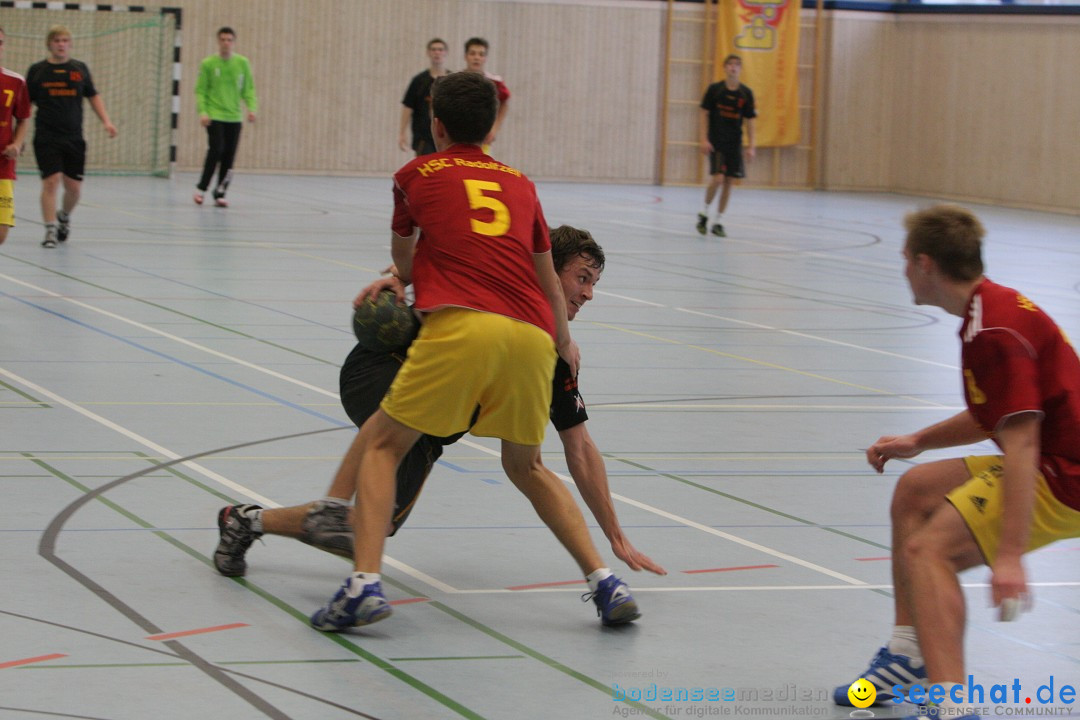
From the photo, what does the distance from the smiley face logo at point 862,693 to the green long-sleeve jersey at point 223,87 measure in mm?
14924

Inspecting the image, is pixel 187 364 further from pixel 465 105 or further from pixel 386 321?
pixel 465 105

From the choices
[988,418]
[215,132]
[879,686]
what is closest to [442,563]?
[879,686]

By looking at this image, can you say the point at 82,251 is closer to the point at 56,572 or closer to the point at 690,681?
the point at 56,572

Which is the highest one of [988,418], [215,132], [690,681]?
[215,132]

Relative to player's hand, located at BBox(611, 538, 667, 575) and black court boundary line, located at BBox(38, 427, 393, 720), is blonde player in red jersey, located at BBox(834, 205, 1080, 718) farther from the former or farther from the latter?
black court boundary line, located at BBox(38, 427, 393, 720)

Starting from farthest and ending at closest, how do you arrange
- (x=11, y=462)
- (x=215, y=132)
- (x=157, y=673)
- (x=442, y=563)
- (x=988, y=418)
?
(x=215, y=132), (x=11, y=462), (x=442, y=563), (x=157, y=673), (x=988, y=418)

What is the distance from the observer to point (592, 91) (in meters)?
26.8

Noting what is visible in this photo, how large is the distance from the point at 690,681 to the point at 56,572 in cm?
190

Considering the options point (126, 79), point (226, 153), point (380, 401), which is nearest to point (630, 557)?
point (380, 401)

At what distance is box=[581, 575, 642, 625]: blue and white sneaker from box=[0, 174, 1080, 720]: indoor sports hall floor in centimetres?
5

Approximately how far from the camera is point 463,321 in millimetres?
3854

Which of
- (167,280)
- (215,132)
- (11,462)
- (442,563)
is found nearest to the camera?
(442,563)

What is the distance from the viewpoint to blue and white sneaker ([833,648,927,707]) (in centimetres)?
357

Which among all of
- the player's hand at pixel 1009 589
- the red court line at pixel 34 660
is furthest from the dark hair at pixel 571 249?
the red court line at pixel 34 660
